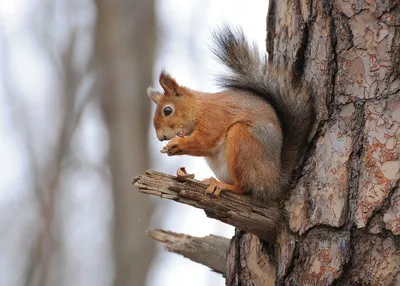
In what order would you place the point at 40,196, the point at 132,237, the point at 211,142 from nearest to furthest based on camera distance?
the point at 211,142 → the point at 132,237 → the point at 40,196

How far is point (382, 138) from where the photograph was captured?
1887 mm

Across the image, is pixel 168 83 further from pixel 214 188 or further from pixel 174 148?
pixel 214 188

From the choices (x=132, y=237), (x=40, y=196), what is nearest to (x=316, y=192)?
(x=132, y=237)

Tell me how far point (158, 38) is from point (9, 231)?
2.00 metres

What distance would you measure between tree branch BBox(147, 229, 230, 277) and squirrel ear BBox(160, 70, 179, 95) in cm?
49

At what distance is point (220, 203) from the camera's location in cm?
196

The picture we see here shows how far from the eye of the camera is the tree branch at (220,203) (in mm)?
1860

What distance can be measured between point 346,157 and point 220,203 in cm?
37

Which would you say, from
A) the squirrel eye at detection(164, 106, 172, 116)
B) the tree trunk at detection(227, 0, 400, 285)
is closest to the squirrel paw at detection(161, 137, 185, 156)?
the squirrel eye at detection(164, 106, 172, 116)

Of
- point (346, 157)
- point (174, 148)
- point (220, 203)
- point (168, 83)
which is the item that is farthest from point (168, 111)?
point (346, 157)

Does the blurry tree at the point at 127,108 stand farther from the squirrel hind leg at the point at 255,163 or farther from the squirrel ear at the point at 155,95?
the squirrel hind leg at the point at 255,163

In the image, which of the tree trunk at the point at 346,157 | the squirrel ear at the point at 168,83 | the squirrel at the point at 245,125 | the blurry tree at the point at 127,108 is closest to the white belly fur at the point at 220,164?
the squirrel at the point at 245,125

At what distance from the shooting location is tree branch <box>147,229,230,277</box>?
7.80 ft

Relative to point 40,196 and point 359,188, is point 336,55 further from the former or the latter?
point 40,196
